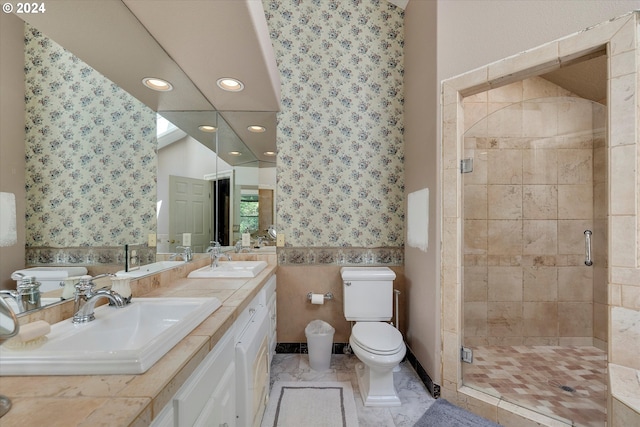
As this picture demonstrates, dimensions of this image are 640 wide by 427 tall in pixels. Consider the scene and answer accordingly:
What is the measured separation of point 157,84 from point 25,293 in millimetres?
1375

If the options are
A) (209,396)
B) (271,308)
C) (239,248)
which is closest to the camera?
(209,396)

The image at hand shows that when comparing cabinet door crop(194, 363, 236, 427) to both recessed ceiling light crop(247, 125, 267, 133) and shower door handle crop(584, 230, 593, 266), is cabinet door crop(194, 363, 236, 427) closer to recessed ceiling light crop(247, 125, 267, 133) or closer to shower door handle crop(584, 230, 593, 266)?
recessed ceiling light crop(247, 125, 267, 133)

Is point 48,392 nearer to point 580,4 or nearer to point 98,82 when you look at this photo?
point 98,82

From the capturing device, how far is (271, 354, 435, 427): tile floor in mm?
1680

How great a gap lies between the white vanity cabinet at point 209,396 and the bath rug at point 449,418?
1210 mm

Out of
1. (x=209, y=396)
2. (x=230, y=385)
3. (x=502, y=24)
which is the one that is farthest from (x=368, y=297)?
(x=502, y=24)

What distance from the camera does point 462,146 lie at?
1.86 m

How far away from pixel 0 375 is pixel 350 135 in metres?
2.42

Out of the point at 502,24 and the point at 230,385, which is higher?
the point at 502,24

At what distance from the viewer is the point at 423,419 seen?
1658mm

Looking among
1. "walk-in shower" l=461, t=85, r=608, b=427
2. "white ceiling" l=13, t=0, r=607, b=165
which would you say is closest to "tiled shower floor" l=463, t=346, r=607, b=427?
"walk-in shower" l=461, t=85, r=608, b=427

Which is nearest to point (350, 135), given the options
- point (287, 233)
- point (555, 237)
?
point (287, 233)

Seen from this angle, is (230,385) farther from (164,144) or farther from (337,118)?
(337,118)

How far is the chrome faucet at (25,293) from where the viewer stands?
0.80 metres
